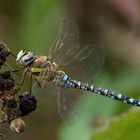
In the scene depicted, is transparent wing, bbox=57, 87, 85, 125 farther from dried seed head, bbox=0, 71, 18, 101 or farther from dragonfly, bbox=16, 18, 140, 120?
dried seed head, bbox=0, 71, 18, 101

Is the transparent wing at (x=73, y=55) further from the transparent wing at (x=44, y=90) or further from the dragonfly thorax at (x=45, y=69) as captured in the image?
the transparent wing at (x=44, y=90)

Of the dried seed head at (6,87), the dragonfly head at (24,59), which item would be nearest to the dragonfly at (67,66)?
the dragonfly head at (24,59)

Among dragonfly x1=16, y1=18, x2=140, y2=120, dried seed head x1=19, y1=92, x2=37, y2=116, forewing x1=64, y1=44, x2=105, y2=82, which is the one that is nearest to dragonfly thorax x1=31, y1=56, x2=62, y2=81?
dragonfly x1=16, y1=18, x2=140, y2=120

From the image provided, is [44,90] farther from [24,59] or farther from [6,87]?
[6,87]

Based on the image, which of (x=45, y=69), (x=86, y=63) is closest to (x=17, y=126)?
(x=45, y=69)

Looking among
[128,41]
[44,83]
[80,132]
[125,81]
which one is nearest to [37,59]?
[44,83]

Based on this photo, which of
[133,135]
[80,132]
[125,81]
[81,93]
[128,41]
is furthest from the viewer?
[128,41]

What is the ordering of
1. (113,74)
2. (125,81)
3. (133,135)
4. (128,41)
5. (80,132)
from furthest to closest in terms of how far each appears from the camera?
(128,41)
(113,74)
(125,81)
(80,132)
(133,135)

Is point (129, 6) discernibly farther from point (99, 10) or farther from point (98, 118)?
point (98, 118)
